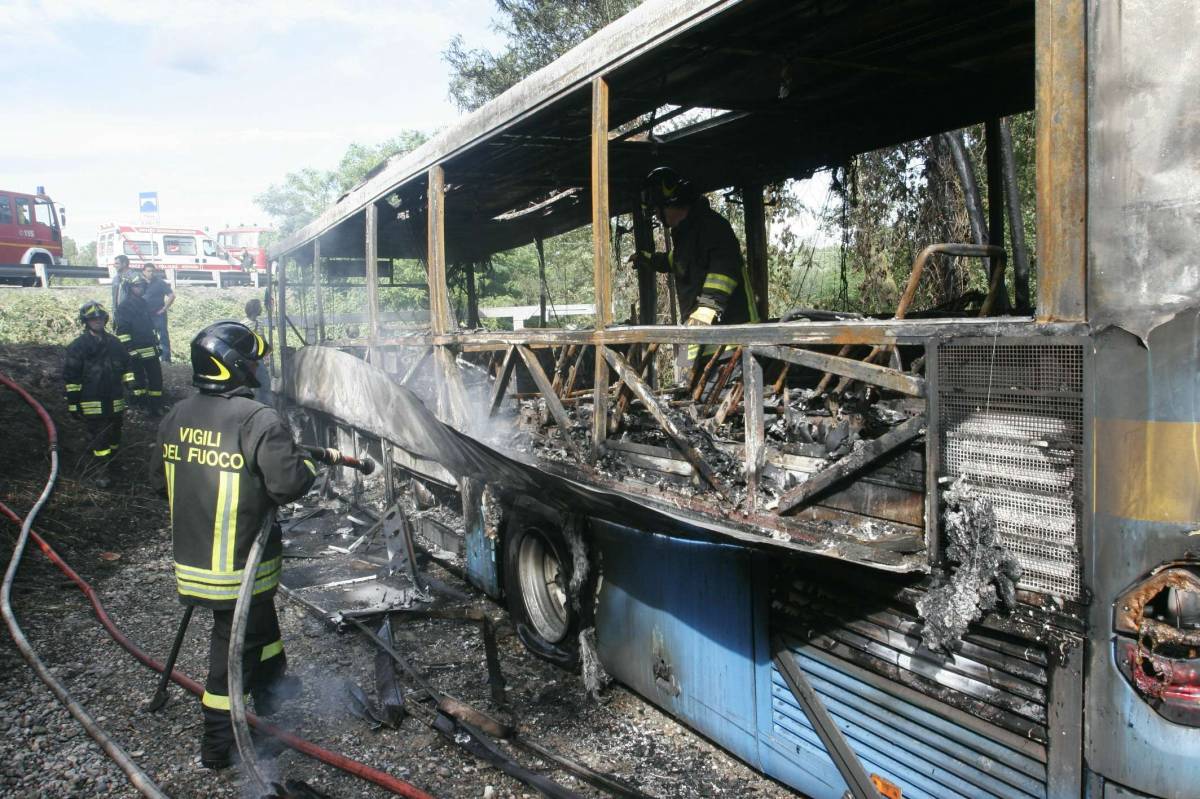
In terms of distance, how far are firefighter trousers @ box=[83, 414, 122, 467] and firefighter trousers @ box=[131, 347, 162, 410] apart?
1902mm

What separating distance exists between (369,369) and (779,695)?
139 inches

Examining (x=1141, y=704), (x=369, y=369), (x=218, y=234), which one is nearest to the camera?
(x=1141, y=704)

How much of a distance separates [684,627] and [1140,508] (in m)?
2.18

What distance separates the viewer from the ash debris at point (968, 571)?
212 centimetres

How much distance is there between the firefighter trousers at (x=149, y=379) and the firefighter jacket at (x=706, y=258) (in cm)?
893

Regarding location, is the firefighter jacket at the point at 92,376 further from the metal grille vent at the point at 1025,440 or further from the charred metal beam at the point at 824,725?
the metal grille vent at the point at 1025,440

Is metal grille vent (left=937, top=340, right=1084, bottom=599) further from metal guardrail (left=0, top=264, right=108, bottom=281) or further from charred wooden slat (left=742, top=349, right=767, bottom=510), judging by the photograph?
metal guardrail (left=0, top=264, right=108, bottom=281)

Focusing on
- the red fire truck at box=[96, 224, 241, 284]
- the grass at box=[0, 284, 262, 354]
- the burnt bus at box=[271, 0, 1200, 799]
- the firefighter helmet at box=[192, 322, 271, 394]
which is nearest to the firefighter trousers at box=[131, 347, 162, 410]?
the grass at box=[0, 284, 262, 354]

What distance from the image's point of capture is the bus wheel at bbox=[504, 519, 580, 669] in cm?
468

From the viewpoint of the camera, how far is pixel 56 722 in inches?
161

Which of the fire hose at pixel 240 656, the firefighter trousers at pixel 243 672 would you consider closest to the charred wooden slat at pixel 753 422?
→ the fire hose at pixel 240 656

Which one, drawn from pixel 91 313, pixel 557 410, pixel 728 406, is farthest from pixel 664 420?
pixel 91 313

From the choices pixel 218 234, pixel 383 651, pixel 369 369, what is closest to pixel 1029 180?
pixel 369 369

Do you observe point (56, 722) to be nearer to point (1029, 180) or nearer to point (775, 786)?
point (775, 786)
